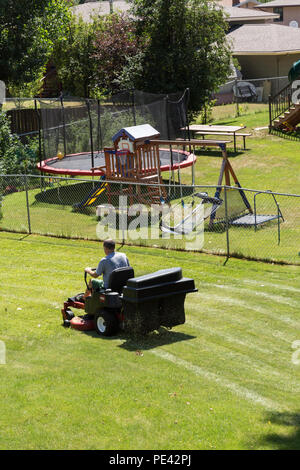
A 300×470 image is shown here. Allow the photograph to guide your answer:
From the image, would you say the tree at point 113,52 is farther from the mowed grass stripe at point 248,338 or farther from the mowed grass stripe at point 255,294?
the mowed grass stripe at point 248,338

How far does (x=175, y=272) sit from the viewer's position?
9977 mm

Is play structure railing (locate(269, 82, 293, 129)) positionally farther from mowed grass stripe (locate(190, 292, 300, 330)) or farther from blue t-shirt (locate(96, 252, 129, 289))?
blue t-shirt (locate(96, 252, 129, 289))

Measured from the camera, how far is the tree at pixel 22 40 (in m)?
29.0

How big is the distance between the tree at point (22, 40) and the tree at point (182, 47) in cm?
450

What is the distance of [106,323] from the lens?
10.1 m

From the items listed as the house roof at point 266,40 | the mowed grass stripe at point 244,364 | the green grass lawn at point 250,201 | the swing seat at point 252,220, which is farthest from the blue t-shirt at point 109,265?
the house roof at point 266,40

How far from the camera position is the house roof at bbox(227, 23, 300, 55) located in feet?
135

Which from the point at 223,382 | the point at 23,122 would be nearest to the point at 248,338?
the point at 223,382

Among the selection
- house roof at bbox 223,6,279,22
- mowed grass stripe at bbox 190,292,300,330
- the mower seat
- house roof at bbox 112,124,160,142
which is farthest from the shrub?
house roof at bbox 223,6,279,22

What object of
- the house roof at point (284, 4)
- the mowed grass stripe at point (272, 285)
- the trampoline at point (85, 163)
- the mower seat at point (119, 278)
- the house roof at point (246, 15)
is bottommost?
the mowed grass stripe at point (272, 285)

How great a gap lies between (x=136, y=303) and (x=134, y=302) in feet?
0.15

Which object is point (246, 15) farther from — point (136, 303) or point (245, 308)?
point (136, 303)

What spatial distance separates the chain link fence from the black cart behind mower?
15.1 feet

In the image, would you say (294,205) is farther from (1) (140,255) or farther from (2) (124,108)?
(2) (124,108)
